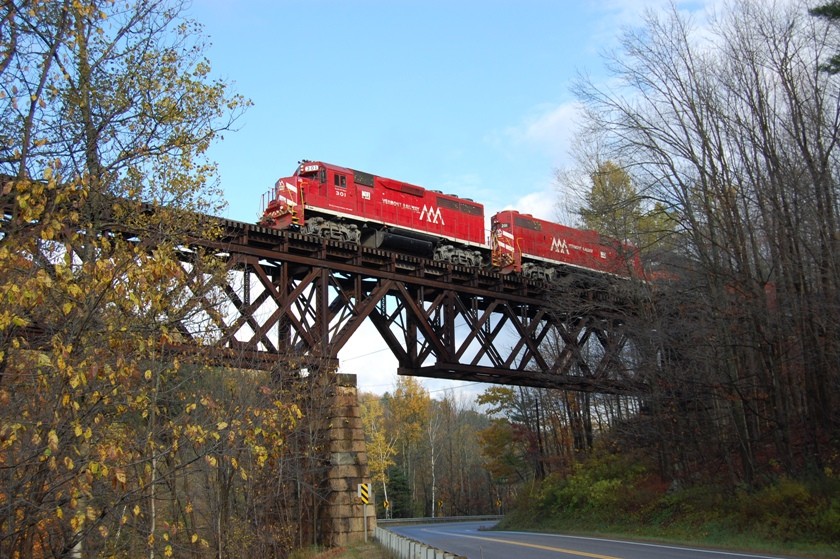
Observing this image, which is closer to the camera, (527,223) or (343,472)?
(343,472)

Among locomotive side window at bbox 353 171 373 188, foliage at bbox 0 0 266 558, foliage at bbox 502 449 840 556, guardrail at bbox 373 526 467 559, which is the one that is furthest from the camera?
locomotive side window at bbox 353 171 373 188

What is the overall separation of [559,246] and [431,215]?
8.22m

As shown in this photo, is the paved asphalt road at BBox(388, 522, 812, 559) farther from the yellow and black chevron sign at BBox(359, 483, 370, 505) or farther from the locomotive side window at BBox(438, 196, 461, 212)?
the locomotive side window at BBox(438, 196, 461, 212)

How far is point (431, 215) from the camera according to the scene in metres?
36.1

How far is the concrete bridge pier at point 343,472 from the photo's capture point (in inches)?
923

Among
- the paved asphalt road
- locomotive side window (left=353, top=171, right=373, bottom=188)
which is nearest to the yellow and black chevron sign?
the paved asphalt road

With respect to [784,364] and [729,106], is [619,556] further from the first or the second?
[729,106]

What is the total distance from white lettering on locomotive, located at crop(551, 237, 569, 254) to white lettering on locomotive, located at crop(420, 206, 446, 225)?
718 centimetres

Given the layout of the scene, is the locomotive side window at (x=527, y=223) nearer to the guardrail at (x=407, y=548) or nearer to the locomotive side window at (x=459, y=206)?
the locomotive side window at (x=459, y=206)

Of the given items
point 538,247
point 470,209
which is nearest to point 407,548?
point 470,209

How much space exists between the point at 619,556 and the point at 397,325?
41.2 ft

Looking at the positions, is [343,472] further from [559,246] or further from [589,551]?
[559,246]

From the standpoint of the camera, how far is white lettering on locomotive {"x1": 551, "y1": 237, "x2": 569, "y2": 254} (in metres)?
40.0

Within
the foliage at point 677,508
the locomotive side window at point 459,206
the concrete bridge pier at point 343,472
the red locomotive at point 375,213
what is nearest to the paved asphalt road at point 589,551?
the foliage at point 677,508
